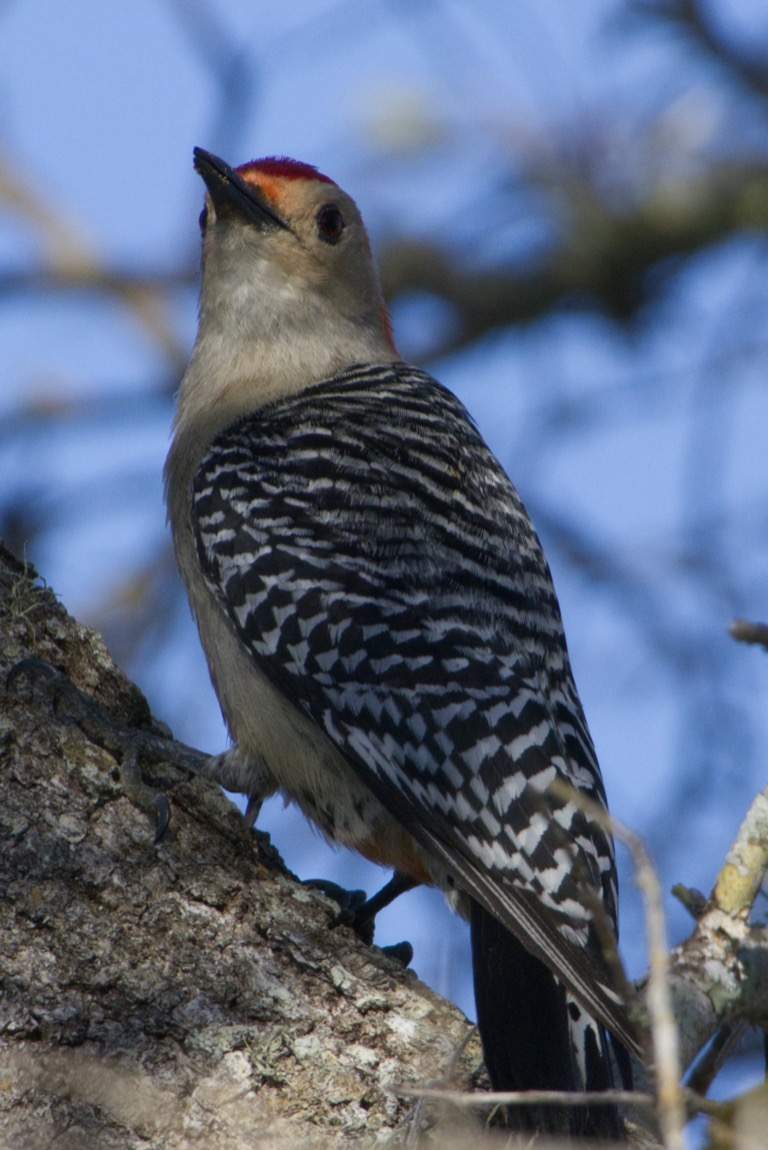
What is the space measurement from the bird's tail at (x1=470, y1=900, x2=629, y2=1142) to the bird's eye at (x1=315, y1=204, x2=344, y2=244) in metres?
3.31

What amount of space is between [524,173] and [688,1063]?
220 inches

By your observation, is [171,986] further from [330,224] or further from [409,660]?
[330,224]

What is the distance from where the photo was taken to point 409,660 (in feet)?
12.9

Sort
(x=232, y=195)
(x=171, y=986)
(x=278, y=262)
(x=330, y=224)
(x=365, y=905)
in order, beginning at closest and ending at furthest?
1. (x=171, y=986)
2. (x=365, y=905)
3. (x=232, y=195)
4. (x=278, y=262)
5. (x=330, y=224)

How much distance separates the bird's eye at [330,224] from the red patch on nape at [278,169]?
0.14 metres

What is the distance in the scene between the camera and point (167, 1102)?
2.98 m

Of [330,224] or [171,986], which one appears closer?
[171,986]

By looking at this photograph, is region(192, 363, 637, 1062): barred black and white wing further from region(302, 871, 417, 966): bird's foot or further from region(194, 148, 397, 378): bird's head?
region(194, 148, 397, 378): bird's head

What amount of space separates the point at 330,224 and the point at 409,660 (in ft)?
8.72

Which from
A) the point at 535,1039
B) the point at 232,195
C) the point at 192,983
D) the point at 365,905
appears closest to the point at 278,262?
the point at 232,195

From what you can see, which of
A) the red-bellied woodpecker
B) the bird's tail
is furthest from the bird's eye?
the bird's tail

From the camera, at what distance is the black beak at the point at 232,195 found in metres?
5.50

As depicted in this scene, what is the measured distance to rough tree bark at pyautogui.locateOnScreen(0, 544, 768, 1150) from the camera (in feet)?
9.73

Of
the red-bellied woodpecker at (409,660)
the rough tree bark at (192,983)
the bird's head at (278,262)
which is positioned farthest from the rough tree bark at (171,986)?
the bird's head at (278,262)
